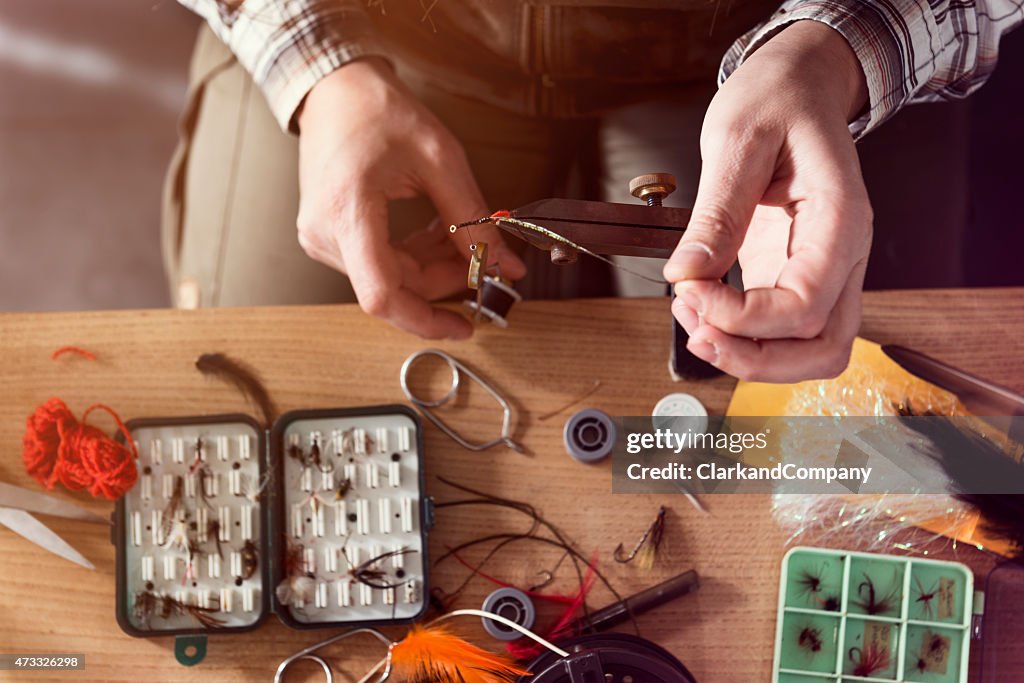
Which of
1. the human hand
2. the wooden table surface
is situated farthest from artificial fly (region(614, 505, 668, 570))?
the human hand

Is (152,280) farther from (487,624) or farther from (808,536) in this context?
(808,536)

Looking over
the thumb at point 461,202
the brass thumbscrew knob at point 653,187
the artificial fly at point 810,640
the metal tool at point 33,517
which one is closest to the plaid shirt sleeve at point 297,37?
the thumb at point 461,202

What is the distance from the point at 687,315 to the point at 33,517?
0.70 m

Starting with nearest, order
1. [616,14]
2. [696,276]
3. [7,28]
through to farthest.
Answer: [696,276] < [616,14] < [7,28]

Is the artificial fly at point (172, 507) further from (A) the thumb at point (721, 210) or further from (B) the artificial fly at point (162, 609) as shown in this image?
(A) the thumb at point (721, 210)

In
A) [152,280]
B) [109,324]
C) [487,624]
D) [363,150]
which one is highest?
[152,280]

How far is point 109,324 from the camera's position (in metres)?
0.79

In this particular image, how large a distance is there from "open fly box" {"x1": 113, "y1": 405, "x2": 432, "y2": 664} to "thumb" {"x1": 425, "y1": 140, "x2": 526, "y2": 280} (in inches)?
7.2

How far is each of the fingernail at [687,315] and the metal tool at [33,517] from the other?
0.65 m

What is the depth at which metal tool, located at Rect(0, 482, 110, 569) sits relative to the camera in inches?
29.7

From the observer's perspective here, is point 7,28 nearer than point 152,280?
Yes

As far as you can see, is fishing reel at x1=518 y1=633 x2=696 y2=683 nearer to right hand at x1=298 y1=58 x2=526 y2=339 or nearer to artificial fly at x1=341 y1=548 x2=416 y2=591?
artificial fly at x1=341 y1=548 x2=416 y2=591

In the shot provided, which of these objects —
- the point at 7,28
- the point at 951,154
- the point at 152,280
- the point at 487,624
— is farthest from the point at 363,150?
the point at 7,28

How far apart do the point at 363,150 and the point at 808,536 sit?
23.3 inches
